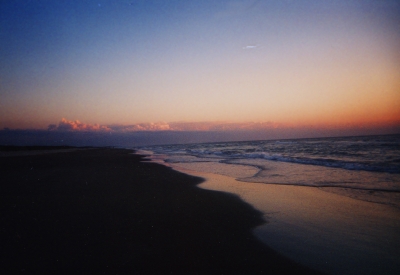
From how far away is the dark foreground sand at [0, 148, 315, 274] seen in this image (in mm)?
2994

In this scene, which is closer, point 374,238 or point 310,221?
point 374,238

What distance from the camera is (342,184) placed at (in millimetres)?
8312

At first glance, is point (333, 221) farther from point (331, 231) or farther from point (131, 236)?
point (131, 236)

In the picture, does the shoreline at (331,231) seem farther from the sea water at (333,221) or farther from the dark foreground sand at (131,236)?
the dark foreground sand at (131,236)

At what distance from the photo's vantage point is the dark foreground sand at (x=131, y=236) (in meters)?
2.99

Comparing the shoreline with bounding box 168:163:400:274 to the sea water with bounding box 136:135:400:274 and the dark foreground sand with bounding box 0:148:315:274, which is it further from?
the dark foreground sand with bounding box 0:148:315:274

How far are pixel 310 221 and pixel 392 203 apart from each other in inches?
116

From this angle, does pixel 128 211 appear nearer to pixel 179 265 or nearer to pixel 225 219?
pixel 225 219

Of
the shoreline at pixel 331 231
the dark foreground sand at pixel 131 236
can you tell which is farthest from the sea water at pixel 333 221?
the dark foreground sand at pixel 131 236

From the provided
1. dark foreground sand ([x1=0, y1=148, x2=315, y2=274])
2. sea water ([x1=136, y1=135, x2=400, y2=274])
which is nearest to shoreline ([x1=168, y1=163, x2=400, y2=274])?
sea water ([x1=136, y1=135, x2=400, y2=274])

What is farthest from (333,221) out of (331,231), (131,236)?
(131,236)

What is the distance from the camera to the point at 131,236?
12.8 feet

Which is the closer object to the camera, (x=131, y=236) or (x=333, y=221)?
(x=131, y=236)

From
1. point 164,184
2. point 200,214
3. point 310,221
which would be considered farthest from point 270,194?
point 164,184
